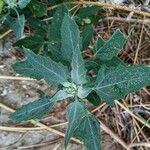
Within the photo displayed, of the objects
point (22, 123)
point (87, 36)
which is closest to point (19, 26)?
point (87, 36)

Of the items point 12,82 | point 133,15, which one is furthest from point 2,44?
point 133,15

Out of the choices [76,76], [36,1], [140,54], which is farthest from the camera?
[140,54]

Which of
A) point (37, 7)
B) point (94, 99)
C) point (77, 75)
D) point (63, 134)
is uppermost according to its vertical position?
point (37, 7)

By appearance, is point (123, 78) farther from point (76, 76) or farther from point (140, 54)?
point (140, 54)

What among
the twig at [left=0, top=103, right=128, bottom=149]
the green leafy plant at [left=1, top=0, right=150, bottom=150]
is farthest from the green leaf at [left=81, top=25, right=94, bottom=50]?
the twig at [left=0, top=103, right=128, bottom=149]

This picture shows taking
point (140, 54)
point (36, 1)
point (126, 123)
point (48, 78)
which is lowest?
point (126, 123)

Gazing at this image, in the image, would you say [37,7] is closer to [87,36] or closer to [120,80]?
[87,36]

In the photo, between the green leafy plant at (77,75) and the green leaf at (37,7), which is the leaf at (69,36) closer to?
the green leafy plant at (77,75)
